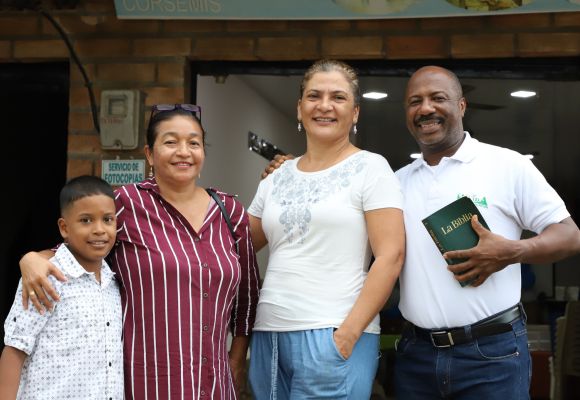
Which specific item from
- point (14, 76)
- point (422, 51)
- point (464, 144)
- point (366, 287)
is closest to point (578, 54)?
point (422, 51)

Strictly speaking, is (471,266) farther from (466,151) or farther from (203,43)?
(203,43)

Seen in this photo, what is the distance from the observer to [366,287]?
2.76 meters

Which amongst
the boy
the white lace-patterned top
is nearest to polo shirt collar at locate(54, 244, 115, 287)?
the boy

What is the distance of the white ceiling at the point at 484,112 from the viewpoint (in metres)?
4.78

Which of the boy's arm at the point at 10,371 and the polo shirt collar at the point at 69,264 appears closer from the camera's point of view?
the boy's arm at the point at 10,371

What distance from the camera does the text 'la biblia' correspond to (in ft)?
9.11

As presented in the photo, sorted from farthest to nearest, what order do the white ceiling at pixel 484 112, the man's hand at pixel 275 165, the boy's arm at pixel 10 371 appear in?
the white ceiling at pixel 484 112, the man's hand at pixel 275 165, the boy's arm at pixel 10 371

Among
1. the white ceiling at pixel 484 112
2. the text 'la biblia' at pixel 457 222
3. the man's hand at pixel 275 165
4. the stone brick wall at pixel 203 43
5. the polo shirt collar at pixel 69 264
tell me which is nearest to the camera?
the polo shirt collar at pixel 69 264

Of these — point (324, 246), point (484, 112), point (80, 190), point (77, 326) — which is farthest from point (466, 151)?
point (484, 112)

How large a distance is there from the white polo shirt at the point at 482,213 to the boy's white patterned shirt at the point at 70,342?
1.09 metres

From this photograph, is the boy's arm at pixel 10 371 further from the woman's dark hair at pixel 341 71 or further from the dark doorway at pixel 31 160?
the dark doorway at pixel 31 160

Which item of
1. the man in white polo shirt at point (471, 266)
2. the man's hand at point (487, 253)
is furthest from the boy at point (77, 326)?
the man's hand at point (487, 253)

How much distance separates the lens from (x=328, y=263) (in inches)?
111

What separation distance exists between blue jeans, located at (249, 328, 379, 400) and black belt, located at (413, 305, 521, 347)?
22cm
